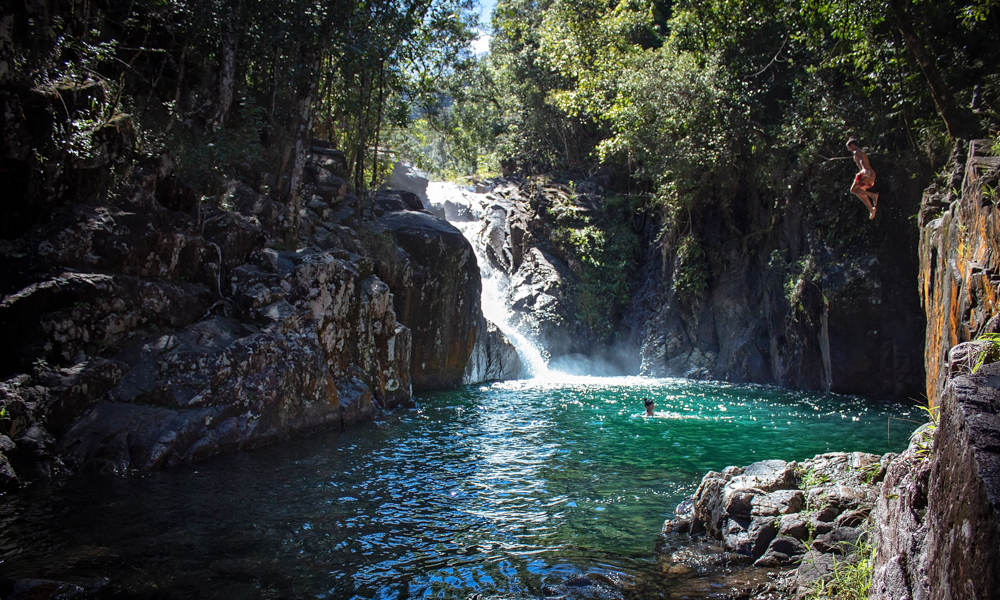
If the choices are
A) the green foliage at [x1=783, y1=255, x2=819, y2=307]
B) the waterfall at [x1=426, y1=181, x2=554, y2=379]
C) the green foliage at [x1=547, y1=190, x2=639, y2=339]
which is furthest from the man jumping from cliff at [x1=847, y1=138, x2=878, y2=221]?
the green foliage at [x1=547, y1=190, x2=639, y2=339]

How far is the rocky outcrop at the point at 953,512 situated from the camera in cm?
247

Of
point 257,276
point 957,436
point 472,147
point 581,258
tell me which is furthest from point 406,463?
point 472,147

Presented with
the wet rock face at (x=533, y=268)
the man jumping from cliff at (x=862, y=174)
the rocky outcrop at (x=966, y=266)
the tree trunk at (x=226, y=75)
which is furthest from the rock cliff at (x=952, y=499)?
the wet rock face at (x=533, y=268)

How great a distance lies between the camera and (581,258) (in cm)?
3050

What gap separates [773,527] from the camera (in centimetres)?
685

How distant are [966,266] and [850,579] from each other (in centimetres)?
555

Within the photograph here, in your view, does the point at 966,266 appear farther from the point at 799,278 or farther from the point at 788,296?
the point at 788,296

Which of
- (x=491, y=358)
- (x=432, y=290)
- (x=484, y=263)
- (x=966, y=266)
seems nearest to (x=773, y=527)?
(x=966, y=266)

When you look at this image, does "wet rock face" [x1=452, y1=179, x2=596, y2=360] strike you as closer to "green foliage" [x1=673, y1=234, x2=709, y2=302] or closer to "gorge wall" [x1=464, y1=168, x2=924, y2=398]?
"gorge wall" [x1=464, y1=168, x2=924, y2=398]

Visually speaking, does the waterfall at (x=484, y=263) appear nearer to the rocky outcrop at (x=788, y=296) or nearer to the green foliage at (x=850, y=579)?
the rocky outcrop at (x=788, y=296)

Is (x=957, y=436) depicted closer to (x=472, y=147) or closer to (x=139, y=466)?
(x=139, y=466)

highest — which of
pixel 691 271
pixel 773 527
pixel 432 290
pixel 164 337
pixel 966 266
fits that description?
pixel 691 271

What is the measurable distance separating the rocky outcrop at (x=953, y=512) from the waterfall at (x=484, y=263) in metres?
21.1

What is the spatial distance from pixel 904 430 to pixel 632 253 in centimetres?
1797
